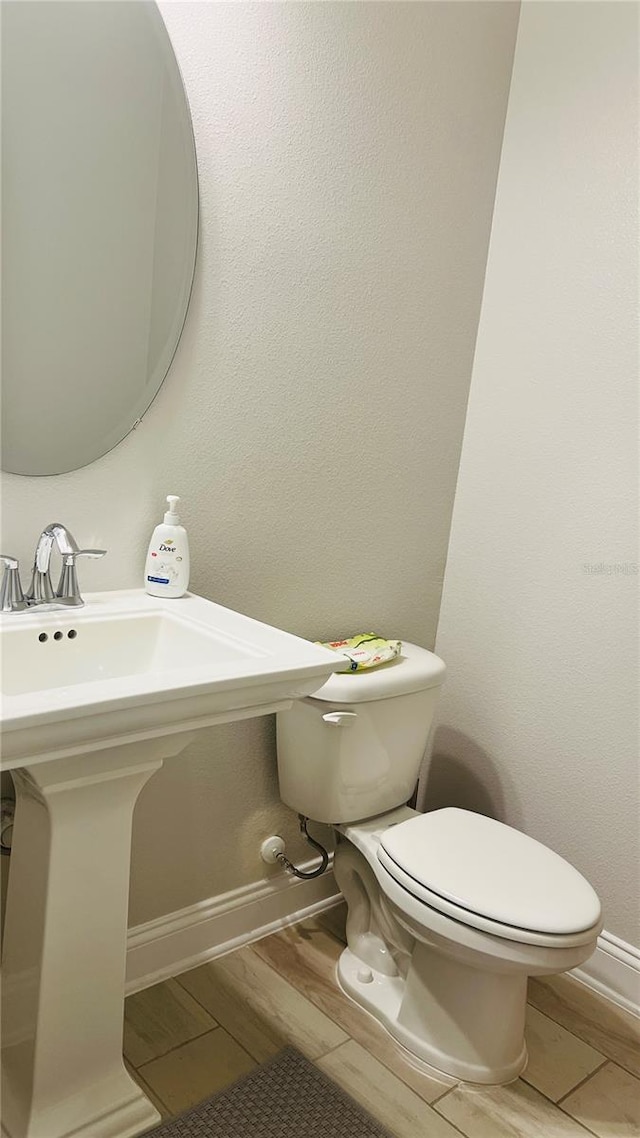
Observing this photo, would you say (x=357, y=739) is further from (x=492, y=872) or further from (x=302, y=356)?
(x=302, y=356)

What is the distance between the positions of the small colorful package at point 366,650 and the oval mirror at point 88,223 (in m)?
0.65

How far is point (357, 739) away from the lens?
5.79ft

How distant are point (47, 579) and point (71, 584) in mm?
38

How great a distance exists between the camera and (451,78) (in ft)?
6.25

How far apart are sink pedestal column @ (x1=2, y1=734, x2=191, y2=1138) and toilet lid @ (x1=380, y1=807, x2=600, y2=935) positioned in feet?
1.79

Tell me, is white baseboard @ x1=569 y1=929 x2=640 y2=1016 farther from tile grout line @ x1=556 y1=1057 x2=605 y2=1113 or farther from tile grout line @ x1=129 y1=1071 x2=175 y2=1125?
tile grout line @ x1=129 y1=1071 x2=175 y2=1125

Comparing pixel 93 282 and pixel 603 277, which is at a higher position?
pixel 603 277

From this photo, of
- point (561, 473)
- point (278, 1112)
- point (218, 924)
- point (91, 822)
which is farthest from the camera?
point (561, 473)

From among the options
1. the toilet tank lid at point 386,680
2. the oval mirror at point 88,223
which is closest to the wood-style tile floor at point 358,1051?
the toilet tank lid at point 386,680

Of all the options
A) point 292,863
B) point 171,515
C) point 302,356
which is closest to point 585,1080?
point 292,863

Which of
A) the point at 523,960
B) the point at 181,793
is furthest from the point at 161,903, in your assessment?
the point at 523,960

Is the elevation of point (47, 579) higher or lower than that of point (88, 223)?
lower

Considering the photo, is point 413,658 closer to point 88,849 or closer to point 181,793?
point 181,793

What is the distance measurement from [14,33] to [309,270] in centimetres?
66
